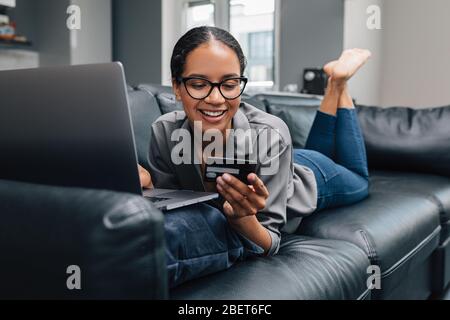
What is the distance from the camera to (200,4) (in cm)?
374

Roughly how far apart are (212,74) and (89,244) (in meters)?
0.41

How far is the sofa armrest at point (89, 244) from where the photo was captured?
49 cm

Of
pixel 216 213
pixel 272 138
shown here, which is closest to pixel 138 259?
pixel 216 213

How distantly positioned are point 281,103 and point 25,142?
147 centimetres

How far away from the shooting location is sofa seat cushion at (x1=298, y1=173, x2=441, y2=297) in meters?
Result: 1.00

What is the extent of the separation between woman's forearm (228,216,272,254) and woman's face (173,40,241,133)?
0.20 m

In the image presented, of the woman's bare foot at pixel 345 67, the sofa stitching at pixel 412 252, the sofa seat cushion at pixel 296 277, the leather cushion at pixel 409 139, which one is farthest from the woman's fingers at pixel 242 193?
the leather cushion at pixel 409 139

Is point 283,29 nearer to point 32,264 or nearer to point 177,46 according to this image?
point 177,46

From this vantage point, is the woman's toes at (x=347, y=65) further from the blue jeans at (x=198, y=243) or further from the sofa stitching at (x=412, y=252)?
the blue jeans at (x=198, y=243)

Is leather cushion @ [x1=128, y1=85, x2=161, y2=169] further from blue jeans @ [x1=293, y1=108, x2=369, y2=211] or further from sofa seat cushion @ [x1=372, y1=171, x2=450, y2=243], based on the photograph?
sofa seat cushion @ [x1=372, y1=171, x2=450, y2=243]

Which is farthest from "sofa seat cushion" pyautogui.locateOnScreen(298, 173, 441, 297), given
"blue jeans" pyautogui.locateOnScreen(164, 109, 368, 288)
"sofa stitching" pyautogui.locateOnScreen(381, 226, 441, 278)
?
"blue jeans" pyautogui.locateOnScreen(164, 109, 368, 288)

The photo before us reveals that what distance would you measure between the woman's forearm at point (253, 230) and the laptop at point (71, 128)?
70 mm

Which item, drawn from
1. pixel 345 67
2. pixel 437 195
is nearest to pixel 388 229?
pixel 437 195

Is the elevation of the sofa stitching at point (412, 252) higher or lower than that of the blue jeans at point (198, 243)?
lower
